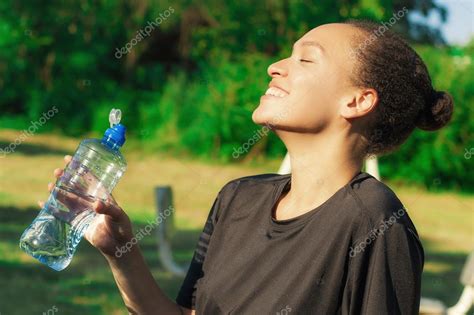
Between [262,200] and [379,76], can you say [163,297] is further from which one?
[379,76]

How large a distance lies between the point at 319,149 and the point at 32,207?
7.50 meters

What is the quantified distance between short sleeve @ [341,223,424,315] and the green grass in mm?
4148

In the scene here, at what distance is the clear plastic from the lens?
2336 millimetres

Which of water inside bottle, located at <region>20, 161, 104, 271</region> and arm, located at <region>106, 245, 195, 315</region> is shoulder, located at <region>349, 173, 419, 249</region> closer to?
arm, located at <region>106, 245, 195, 315</region>

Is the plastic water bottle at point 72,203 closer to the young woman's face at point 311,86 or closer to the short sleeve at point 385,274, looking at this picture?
the young woman's face at point 311,86

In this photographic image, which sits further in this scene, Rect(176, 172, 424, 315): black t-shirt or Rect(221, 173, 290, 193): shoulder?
Rect(221, 173, 290, 193): shoulder

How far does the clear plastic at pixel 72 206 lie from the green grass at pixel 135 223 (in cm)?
335

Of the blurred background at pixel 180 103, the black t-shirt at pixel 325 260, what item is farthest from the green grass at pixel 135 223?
the black t-shirt at pixel 325 260

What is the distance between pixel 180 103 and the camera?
14711 millimetres

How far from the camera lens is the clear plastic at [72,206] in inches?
92.0

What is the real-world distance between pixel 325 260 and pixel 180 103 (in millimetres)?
12858

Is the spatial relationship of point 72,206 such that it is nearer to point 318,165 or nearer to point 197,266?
point 197,266

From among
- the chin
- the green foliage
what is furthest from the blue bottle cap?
the green foliage

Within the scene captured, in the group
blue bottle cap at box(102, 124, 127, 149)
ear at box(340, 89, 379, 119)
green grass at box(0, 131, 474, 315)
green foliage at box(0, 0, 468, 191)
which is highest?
green foliage at box(0, 0, 468, 191)
